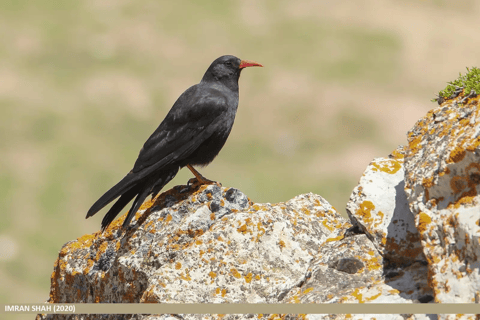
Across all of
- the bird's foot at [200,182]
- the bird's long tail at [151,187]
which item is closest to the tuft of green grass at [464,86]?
the bird's foot at [200,182]

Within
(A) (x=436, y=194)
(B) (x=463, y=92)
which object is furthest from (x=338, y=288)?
(B) (x=463, y=92)

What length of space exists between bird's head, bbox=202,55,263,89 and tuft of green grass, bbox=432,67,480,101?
3.79 m

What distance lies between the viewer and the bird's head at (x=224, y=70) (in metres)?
7.76

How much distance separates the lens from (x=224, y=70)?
25.5 feet

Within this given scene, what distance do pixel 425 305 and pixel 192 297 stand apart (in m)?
2.18

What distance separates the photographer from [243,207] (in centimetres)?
601

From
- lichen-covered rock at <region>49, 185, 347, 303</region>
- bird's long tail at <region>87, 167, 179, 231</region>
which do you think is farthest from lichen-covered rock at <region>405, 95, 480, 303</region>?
bird's long tail at <region>87, 167, 179, 231</region>

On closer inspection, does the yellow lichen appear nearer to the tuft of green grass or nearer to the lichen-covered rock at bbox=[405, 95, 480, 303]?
the lichen-covered rock at bbox=[405, 95, 480, 303]

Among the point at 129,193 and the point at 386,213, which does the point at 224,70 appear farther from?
the point at 386,213

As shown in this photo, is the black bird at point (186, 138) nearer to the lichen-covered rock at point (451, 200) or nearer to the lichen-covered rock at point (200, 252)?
the lichen-covered rock at point (200, 252)

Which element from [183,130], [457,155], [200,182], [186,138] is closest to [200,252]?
[200,182]

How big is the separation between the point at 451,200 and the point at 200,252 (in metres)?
2.55

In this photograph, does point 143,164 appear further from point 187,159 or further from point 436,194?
point 436,194

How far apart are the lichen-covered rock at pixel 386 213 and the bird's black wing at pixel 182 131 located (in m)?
2.86
